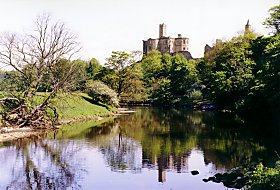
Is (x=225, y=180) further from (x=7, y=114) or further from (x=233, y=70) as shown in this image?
(x=233, y=70)

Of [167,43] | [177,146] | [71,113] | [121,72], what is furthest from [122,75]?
[167,43]

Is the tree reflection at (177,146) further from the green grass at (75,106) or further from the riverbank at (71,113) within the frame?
the green grass at (75,106)

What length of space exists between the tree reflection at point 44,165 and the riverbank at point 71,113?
2867 mm

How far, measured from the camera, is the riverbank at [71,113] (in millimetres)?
29750

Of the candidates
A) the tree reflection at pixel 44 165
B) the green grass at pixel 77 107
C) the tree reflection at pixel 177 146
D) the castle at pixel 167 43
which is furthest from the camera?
the castle at pixel 167 43

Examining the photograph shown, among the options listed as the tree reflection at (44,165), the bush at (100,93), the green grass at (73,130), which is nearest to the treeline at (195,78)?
the bush at (100,93)

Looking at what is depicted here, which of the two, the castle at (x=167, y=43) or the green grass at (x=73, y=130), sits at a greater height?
the castle at (x=167, y=43)

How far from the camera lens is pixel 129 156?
22969 mm

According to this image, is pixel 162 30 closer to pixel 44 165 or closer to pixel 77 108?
pixel 77 108

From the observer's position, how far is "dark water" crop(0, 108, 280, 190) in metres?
17.2

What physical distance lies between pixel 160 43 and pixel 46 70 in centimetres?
9749

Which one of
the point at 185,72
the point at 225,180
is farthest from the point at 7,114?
the point at 185,72

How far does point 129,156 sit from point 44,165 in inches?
204

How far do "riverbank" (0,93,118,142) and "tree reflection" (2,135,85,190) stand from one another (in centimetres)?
287
